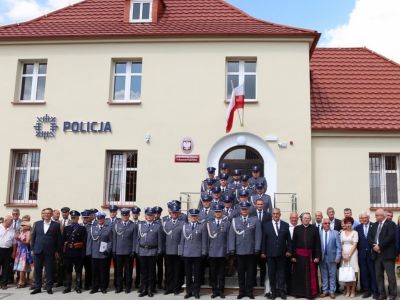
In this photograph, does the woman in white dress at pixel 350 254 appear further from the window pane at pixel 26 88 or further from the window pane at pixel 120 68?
the window pane at pixel 26 88

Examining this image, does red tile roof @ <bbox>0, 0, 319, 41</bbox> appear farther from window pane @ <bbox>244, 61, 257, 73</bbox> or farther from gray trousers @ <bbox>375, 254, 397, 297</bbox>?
gray trousers @ <bbox>375, 254, 397, 297</bbox>

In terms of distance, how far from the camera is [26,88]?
14.4 meters

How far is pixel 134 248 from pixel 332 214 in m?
4.48

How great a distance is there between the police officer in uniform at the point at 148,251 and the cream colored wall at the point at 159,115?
12.4 feet

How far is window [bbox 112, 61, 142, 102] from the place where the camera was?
14.0 metres

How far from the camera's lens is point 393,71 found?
1562 cm

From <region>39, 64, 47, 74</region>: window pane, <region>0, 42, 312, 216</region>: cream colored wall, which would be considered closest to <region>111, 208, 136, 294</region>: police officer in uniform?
<region>0, 42, 312, 216</region>: cream colored wall

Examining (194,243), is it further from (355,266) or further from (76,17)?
(76,17)

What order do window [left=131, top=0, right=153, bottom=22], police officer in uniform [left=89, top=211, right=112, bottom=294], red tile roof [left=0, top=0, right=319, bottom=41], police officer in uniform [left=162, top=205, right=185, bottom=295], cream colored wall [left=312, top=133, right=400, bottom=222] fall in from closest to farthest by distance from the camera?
police officer in uniform [left=162, top=205, right=185, bottom=295] → police officer in uniform [left=89, top=211, right=112, bottom=294] → cream colored wall [left=312, top=133, right=400, bottom=222] → red tile roof [left=0, top=0, right=319, bottom=41] → window [left=131, top=0, right=153, bottom=22]

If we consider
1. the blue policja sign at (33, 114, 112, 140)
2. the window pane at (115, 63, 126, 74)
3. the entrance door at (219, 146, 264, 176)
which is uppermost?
the window pane at (115, 63, 126, 74)

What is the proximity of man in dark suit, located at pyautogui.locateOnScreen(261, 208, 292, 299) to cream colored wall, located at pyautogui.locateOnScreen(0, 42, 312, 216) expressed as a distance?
389 centimetres

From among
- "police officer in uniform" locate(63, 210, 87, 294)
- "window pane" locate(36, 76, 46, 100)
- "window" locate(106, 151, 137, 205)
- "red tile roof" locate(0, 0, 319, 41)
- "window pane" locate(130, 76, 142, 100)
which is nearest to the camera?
"police officer in uniform" locate(63, 210, 87, 294)

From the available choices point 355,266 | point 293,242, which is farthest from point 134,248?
point 355,266

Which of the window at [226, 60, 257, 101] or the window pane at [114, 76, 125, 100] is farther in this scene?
the window pane at [114, 76, 125, 100]
